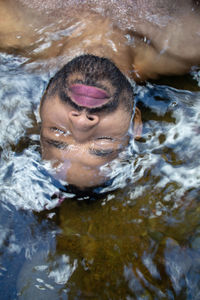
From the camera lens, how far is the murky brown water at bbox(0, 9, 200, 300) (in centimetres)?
250

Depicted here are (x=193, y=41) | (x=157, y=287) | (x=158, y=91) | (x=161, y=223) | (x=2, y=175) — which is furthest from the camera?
(x=158, y=91)

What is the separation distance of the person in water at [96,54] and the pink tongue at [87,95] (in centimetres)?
3

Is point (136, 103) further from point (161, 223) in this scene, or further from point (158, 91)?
point (161, 223)

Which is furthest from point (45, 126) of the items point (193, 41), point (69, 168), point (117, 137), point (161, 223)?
point (193, 41)

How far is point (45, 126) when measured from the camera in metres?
2.92

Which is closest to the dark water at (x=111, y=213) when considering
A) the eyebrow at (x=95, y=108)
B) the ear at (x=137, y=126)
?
the ear at (x=137, y=126)

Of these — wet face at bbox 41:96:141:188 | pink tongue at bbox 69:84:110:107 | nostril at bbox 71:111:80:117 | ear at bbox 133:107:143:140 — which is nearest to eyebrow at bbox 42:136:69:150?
wet face at bbox 41:96:141:188

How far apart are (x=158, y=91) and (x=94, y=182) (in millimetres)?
1492

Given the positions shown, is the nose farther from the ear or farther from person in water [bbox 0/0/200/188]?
the ear

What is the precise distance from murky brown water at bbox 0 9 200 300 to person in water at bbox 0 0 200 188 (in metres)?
0.26

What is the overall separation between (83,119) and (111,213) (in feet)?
3.63

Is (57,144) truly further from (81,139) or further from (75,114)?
(75,114)

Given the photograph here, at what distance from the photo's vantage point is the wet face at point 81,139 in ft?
8.49

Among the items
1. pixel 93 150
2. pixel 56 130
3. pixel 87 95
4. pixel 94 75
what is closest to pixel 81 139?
pixel 93 150
